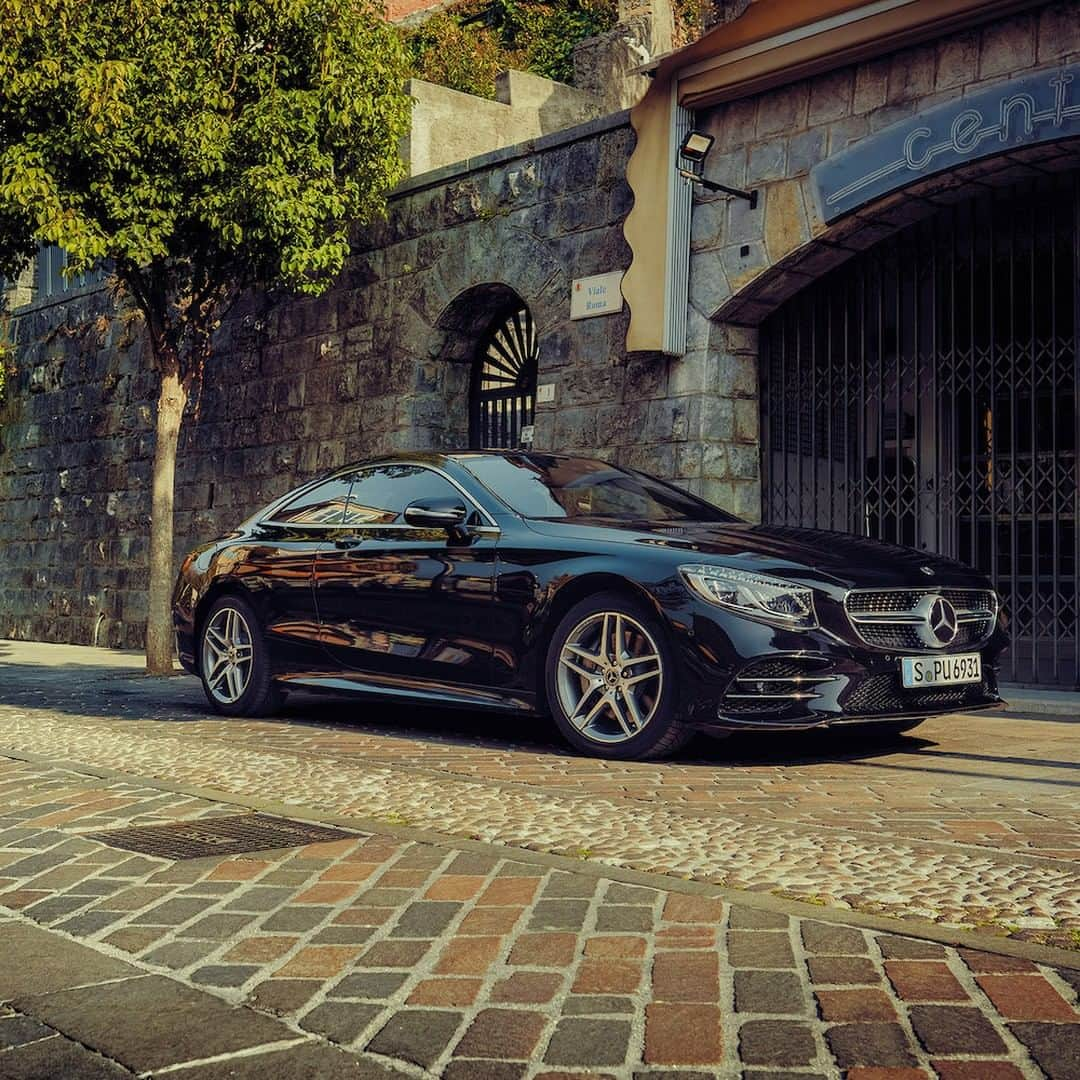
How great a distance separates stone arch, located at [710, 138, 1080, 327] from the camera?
1009cm

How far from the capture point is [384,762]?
6.93 m

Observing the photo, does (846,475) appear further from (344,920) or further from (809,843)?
(344,920)

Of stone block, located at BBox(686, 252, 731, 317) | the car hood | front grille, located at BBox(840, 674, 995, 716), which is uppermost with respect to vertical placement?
stone block, located at BBox(686, 252, 731, 317)

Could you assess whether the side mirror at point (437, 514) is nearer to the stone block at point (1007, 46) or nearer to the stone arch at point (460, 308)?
the stone block at point (1007, 46)

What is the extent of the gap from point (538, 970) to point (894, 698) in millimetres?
3503

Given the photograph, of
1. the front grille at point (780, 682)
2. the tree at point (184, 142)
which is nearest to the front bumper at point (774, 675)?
the front grille at point (780, 682)

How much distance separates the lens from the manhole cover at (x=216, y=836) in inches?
191

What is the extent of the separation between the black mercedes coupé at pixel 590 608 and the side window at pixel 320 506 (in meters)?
0.01

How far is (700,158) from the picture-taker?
37.6ft

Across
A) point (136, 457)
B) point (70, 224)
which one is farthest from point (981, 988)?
point (136, 457)

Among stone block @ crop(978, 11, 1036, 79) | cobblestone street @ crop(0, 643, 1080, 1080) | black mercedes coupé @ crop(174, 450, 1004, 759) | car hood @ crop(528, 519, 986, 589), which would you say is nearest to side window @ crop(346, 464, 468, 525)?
black mercedes coupé @ crop(174, 450, 1004, 759)

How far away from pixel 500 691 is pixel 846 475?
5205mm

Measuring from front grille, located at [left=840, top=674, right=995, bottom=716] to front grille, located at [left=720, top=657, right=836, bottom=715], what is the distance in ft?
0.50

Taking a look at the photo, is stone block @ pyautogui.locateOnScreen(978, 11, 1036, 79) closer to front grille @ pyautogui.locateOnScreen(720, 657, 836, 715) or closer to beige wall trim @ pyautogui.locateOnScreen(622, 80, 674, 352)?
beige wall trim @ pyautogui.locateOnScreen(622, 80, 674, 352)
